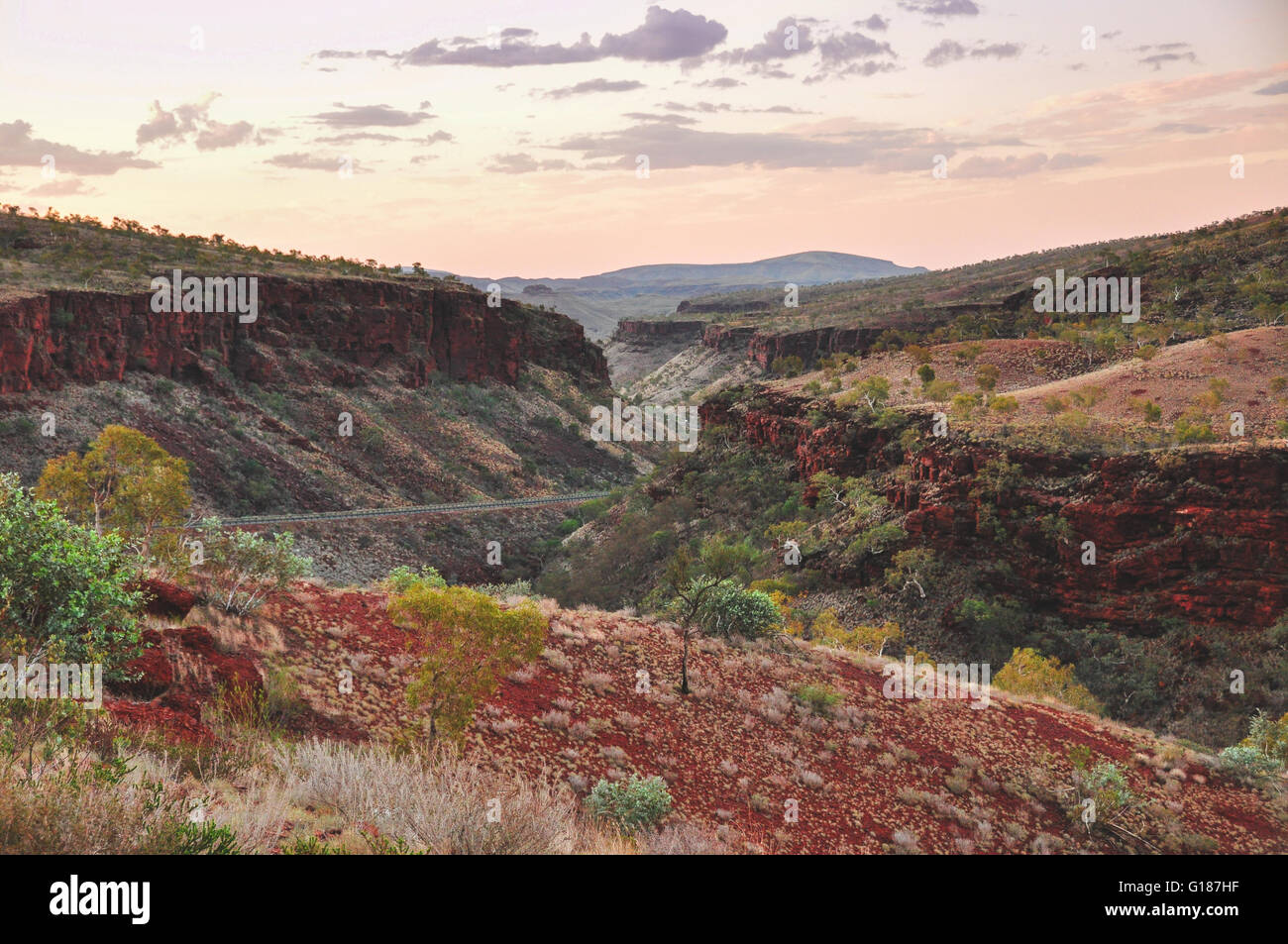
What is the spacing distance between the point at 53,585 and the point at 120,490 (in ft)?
26.0

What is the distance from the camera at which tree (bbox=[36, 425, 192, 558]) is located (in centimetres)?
1596

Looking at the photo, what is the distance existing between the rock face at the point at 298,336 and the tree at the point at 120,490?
26.4 m

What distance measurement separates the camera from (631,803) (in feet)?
35.6

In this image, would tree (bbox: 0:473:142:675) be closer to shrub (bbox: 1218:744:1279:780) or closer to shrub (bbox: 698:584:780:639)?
shrub (bbox: 698:584:780:639)

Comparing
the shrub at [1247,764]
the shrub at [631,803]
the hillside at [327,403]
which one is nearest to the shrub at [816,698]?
the shrub at [631,803]

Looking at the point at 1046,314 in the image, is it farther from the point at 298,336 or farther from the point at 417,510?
the point at 298,336

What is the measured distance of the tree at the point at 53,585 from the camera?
8.72 meters

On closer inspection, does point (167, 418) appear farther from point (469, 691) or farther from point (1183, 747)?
point (1183, 747)

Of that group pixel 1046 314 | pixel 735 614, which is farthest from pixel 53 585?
pixel 1046 314

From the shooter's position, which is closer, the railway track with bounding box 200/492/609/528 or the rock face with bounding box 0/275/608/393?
the railway track with bounding box 200/492/609/528

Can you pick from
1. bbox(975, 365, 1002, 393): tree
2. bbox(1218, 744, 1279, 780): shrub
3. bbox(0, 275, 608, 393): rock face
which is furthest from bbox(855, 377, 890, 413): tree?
bbox(0, 275, 608, 393): rock face

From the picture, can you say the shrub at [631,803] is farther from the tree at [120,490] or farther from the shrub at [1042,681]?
the shrub at [1042,681]

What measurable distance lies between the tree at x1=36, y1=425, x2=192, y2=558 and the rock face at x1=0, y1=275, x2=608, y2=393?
1040 inches
